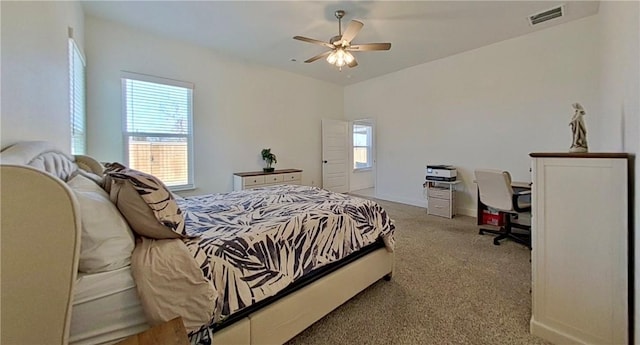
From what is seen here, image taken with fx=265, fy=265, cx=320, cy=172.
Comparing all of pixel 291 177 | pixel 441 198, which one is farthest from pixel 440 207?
pixel 291 177

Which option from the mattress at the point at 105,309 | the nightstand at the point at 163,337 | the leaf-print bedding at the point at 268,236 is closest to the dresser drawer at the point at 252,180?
the leaf-print bedding at the point at 268,236

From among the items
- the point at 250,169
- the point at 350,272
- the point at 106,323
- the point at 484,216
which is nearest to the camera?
the point at 106,323

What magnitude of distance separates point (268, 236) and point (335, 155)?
536cm

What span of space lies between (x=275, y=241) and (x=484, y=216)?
3.91 meters

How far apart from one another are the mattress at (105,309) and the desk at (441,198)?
4621 mm

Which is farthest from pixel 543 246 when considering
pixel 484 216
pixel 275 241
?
pixel 484 216

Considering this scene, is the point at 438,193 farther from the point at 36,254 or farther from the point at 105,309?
the point at 36,254

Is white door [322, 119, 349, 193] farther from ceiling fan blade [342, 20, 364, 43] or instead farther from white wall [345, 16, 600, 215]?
ceiling fan blade [342, 20, 364, 43]

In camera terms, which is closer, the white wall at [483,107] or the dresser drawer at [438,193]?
the white wall at [483,107]

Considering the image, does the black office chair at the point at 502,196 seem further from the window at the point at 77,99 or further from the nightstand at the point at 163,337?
the window at the point at 77,99

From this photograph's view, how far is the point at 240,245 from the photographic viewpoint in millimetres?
1468

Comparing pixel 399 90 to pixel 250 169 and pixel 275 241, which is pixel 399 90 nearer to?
pixel 250 169

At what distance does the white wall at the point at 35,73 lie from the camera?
1295 mm

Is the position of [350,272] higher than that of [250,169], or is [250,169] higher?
[250,169]
